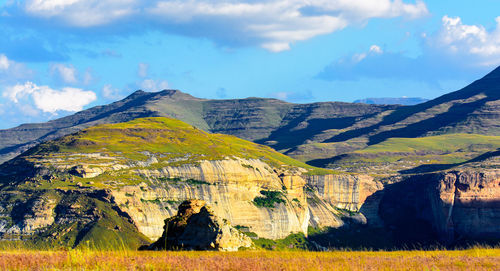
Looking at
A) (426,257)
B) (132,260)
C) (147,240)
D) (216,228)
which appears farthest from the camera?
(147,240)

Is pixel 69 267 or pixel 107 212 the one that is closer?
pixel 69 267

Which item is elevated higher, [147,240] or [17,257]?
[17,257]

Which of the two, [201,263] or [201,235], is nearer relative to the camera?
[201,263]

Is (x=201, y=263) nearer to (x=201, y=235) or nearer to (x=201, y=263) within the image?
(x=201, y=263)

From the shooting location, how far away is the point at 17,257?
86.2 feet

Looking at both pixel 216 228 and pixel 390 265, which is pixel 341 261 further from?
pixel 216 228

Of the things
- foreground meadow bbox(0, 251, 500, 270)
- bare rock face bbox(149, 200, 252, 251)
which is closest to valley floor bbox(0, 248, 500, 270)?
foreground meadow bbox(0, 251, 500, 270)

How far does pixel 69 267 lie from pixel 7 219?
598 feet

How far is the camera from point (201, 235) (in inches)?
2046

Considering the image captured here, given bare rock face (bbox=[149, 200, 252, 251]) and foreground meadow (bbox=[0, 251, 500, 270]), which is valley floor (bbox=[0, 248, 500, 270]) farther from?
bare rock face (bbox=[149, 200, 252, 251])

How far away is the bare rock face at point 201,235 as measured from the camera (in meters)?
50.1

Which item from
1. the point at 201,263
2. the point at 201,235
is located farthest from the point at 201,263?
the point at 201,235

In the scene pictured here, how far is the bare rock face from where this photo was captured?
50.1 m

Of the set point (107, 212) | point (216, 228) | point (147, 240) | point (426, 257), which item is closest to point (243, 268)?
point (426, 257)
